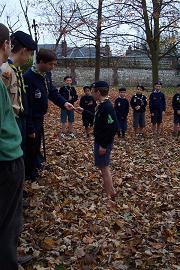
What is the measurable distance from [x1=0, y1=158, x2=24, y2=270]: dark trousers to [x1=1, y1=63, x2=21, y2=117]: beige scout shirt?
1.52m

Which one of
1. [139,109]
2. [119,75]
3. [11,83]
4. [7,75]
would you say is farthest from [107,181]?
[119,75]

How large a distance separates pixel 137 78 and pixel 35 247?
39.0m

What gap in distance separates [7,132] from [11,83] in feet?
5.49

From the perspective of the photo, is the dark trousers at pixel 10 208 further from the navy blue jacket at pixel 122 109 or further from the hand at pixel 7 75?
the navy blue jacket at pixel 122 109

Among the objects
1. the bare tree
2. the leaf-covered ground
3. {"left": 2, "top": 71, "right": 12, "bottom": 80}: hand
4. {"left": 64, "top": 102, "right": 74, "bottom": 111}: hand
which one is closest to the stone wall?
the bare tree

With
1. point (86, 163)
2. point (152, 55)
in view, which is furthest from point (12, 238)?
point (152, 55)

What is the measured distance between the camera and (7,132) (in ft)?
10.1

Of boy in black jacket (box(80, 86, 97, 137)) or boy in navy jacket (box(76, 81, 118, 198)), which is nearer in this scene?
boy in navy jacket (box(76, 81, 118, 198))

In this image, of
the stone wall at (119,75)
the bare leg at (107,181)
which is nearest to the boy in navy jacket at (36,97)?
the bare leg at (107,181)

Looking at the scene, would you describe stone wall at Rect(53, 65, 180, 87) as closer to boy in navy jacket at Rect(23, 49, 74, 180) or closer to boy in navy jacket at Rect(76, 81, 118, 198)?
boy in navy jacket at Rect(76, 81, 118, 198)

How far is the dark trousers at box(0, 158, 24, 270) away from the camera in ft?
10.3

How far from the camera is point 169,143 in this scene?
13.5 metres

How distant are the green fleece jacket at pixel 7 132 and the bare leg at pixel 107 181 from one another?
350 centimetres

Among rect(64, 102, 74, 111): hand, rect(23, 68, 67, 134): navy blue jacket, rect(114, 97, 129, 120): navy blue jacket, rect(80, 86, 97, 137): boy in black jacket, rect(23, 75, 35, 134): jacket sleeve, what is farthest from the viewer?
rect(114, 97, 129, 120): navy blue jacket
